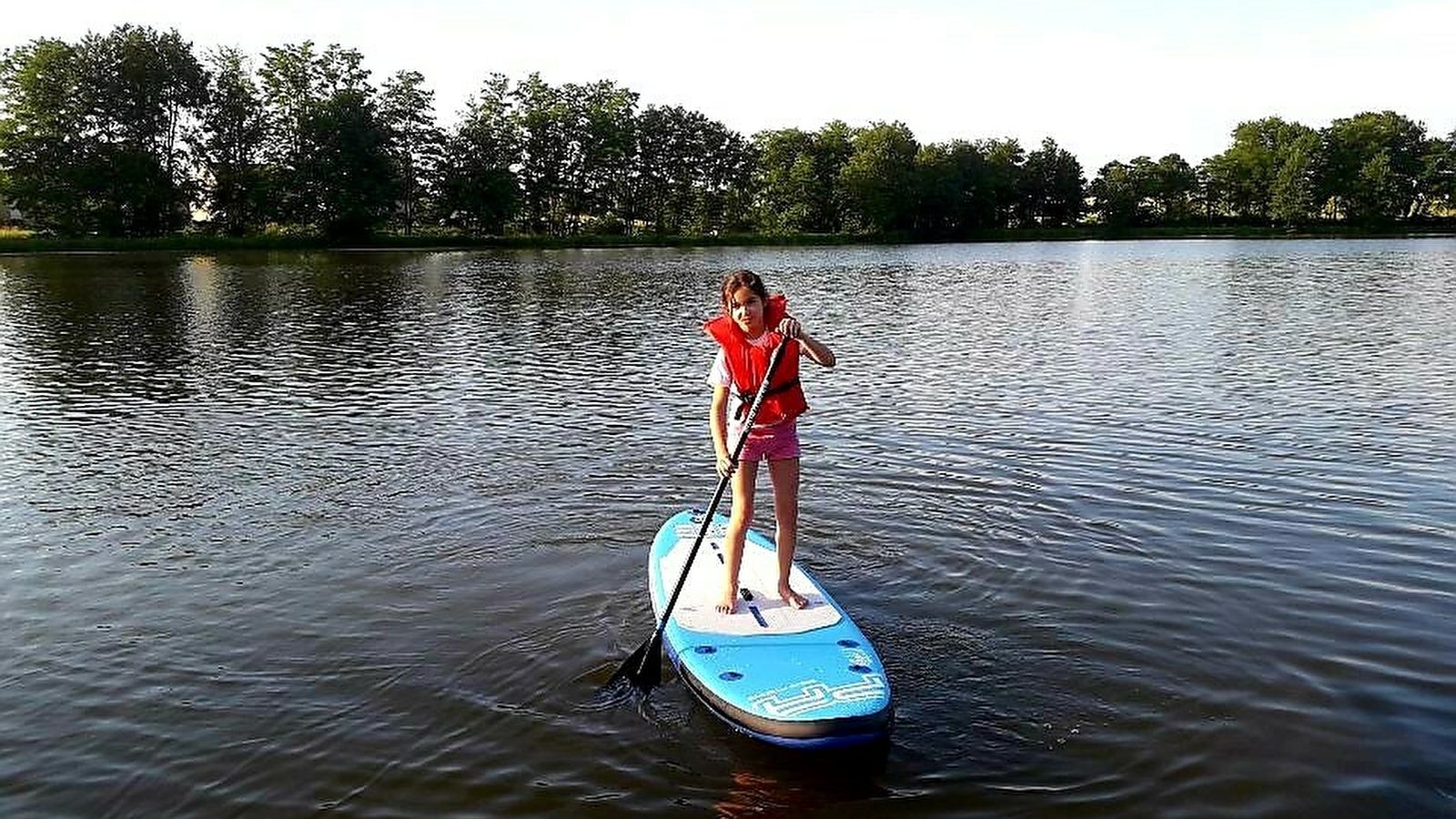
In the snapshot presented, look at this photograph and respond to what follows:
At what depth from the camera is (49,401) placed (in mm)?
19859

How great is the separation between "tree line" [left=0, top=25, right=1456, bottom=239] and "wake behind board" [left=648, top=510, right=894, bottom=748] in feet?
288

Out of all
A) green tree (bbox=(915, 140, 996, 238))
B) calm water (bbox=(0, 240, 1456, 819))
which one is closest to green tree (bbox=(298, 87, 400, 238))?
green tree (bbox=(915, 140, 996, 238))

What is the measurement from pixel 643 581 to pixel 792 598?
243 centimetres

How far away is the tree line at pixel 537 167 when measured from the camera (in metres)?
83.4

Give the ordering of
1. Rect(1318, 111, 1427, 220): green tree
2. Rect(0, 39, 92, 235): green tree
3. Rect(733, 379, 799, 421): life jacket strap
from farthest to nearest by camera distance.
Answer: Rect(1318, 111, 1427, 220): green tree
Rect(0, 39, 92, 235): green tree
Rect(733, 379, 799, 421): life jacket strap

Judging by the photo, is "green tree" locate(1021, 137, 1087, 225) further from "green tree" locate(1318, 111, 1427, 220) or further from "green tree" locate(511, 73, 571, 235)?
"green tree" locate(511, 73, 571, 235)

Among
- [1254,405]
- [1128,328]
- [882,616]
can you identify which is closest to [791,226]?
[1128,328]

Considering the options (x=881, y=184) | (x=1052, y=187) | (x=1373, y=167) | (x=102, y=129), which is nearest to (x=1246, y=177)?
(x=1373, y=167)

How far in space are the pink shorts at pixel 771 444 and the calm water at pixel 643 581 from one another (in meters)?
1.85

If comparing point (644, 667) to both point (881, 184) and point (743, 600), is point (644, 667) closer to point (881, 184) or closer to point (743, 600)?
point (743, 600)

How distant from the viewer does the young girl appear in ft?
26.2

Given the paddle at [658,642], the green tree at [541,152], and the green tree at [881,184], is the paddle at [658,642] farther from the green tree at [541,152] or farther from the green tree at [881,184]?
the green tree at [881,184]

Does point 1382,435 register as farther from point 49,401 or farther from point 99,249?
point 99,249

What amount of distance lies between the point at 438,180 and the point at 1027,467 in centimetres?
9790
